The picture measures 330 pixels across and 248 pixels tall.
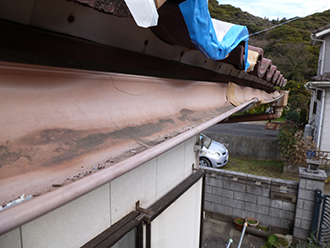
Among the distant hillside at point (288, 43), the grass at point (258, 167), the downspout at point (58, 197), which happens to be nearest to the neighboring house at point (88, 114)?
the downspout at point (58, 197)

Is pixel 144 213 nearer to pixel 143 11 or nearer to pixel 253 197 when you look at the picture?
pixel 143 11

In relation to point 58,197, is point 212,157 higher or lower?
lower

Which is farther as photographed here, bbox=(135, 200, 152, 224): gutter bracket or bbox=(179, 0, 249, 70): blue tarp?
bbox=(135, 200, 152, 224): gutter bracket

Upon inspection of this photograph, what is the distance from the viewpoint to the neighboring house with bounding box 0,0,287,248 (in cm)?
58

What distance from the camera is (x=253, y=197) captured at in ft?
18.4

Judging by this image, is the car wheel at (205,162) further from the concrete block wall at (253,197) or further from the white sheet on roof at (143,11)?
the white sheet on roof at (143,11)

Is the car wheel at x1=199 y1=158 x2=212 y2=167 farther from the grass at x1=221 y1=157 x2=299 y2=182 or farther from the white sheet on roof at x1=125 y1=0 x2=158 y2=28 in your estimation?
the white sheet on roof at x1=125 y1=0 x2=158 y2=28

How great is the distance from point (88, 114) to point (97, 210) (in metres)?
0.66

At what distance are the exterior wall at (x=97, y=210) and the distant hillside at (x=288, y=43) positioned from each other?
1881cm

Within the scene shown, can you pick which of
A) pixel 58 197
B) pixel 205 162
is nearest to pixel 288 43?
pixel 205 162

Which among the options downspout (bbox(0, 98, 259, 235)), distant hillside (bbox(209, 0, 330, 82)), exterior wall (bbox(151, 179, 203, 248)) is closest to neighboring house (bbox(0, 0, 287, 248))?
downspout (bbox(0, 98, 259, 235))

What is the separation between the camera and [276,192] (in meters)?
5.34

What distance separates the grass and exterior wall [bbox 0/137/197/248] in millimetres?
7136

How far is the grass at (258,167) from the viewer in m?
8.08
